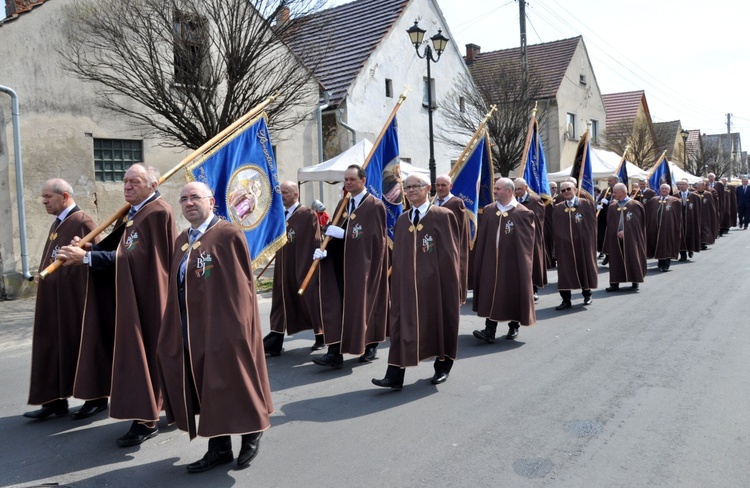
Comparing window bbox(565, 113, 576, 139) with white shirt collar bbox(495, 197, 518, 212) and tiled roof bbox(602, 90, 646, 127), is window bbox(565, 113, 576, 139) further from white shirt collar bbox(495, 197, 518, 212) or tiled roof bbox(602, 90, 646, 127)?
white shirt collar bbox(495, 197, 518, 212)

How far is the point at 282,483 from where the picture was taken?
13.5 ft

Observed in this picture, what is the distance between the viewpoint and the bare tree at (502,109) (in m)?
21.3

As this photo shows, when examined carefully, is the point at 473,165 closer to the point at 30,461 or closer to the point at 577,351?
the point at 577,351

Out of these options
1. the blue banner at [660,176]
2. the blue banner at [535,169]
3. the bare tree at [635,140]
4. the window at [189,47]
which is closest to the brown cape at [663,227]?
the blue banner at [660,176]

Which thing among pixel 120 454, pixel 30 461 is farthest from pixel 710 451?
pixel 30 461

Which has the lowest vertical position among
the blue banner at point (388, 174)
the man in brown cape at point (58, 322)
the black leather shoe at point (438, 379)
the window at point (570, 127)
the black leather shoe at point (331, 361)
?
the black leather shoe at point (438, 379)

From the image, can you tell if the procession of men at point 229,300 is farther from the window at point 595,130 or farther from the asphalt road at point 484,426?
the window at point 595,130

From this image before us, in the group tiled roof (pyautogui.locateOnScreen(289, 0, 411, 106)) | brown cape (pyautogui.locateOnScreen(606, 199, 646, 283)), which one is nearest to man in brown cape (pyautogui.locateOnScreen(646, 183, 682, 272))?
brown cape (pyautogui.locateOnScreen(606, 199, 646, 283))

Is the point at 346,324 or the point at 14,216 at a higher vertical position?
the point at 14,216

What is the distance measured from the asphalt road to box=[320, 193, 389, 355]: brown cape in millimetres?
Result: 366

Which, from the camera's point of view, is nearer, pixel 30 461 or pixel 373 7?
pixel 30 461

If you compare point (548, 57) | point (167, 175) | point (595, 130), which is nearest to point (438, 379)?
point (167, 175)

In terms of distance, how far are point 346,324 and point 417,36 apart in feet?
32.7

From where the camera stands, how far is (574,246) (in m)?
10.8
